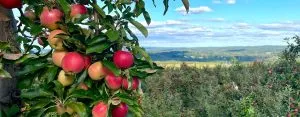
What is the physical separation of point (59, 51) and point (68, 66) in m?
0.11

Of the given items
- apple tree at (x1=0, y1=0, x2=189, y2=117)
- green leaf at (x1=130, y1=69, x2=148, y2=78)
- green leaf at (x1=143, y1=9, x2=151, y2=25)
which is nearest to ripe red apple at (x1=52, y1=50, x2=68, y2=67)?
apple tree at (x1=0, y1=0, x2=189, y2=117)

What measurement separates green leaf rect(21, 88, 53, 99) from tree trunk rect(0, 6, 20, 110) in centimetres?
7

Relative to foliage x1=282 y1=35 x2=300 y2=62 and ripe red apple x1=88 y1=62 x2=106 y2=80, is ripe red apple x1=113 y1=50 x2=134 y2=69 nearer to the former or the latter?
ripe red apple x1=88 y1=62 x2=106 y2=80

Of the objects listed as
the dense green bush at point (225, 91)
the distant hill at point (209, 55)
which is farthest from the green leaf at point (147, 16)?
the dense green bush at point (225, 91)

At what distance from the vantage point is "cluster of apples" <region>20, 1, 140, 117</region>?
1.71 meters

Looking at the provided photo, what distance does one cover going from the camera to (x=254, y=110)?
9633mm

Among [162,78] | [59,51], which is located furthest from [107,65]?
[162,78]

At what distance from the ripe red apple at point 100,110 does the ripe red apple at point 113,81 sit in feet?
0.21

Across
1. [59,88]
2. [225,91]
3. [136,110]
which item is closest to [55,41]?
[59,88]

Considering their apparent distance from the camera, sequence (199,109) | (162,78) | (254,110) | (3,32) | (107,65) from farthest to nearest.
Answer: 1. (162,78)
2. (199,109)
3. (254,110)
4. (3,32)
5. (107,65)

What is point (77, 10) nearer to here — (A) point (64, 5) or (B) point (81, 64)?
(A) point (64, 5)

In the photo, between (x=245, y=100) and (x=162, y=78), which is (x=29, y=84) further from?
(x=162, y=78)

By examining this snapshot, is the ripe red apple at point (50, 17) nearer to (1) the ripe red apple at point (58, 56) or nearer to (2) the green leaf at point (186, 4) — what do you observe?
(1) the ripe red apple at point (58, 56)

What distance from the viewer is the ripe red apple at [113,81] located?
5.67 feet
